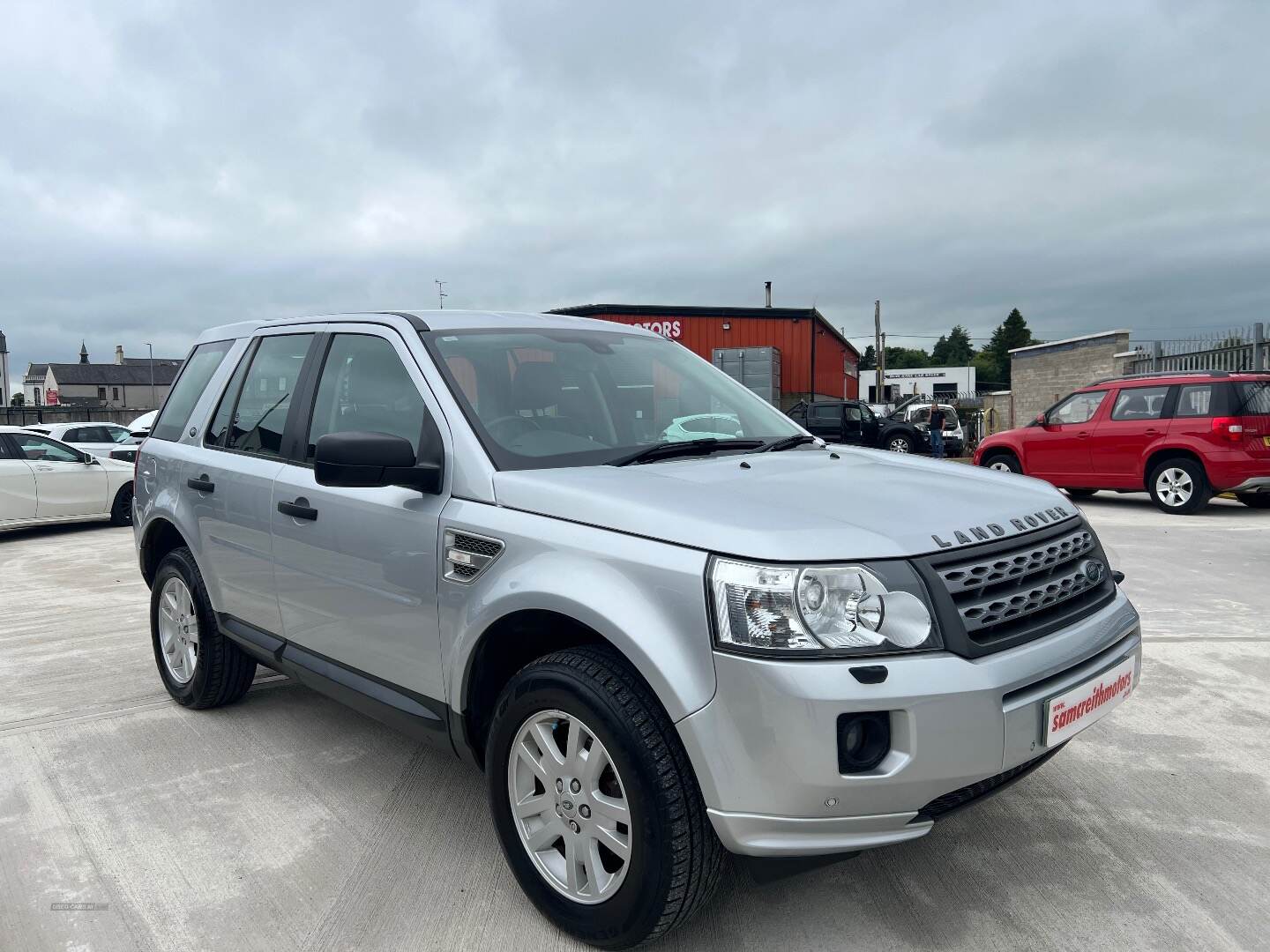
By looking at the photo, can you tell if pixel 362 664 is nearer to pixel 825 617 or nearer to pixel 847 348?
pixel 825 617

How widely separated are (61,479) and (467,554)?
11.5m

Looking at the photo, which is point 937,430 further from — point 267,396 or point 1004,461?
point 267,396

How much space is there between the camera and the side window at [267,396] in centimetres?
384

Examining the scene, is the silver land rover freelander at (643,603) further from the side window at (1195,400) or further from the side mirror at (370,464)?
the side window at (1195,400)

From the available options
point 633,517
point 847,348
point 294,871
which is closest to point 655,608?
point 633,517

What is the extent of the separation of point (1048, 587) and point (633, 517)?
1151 mm

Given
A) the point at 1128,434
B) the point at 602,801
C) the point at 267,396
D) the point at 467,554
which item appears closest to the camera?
the point at 602,801

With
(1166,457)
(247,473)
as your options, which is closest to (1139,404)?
(1166,457)

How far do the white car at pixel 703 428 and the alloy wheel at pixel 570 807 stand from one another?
1122mm

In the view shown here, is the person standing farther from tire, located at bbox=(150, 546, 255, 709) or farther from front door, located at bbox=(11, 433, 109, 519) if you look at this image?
tire, located at bbox=(150, 546, 255, 709)

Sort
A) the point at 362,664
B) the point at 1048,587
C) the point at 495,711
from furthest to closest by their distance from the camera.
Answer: the point at 362,664 < the point at 495,711 < the point at 1048,587

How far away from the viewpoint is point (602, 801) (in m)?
2.41

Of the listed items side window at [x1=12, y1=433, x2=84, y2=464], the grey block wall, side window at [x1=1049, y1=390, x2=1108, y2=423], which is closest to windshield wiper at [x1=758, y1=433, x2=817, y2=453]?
side window at [x1=1049, y1=390, x2=1108, y2=423]

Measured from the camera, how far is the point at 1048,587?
8.28 ft
